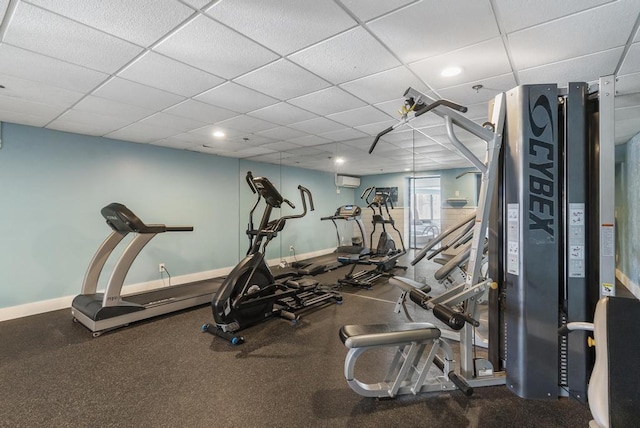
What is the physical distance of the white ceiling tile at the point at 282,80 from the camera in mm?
2350

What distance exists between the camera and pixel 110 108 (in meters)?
3.13

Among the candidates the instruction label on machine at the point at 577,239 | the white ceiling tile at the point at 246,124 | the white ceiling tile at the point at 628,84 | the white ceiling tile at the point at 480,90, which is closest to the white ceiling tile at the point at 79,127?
the white ceiling tile at the point at 246,124

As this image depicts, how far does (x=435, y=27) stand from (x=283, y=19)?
95 centimetres

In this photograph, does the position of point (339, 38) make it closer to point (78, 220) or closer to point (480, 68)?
point (480, 68)

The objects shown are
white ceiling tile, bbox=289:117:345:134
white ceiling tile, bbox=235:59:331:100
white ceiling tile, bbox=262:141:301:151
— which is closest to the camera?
white ceiling tile, bbox=235:59:331:100

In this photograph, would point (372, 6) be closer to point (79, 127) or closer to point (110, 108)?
point (110, 108)

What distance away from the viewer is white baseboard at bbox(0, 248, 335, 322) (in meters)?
3.66

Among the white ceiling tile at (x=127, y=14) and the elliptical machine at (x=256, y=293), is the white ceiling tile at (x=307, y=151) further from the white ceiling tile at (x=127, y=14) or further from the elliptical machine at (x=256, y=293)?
the white ceiling tile at (x=127, y=14)

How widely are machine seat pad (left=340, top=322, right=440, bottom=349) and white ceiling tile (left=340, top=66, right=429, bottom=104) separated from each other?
6.60 ft

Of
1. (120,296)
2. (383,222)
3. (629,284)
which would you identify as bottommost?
(629,284)

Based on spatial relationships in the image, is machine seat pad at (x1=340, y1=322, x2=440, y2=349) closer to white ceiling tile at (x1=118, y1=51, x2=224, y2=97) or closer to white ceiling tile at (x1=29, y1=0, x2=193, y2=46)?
white ceiling tile at (x1=29, y1=0, x2=193, y2=46)

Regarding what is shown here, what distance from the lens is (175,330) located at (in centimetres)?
327

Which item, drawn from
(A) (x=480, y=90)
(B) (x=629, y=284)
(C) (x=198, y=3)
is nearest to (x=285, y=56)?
(C) (x=198, y=3)

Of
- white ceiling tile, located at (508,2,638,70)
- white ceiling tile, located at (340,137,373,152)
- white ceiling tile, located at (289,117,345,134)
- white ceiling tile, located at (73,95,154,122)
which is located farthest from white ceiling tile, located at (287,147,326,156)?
white ceiling tile, located at (508,2,638,70)
